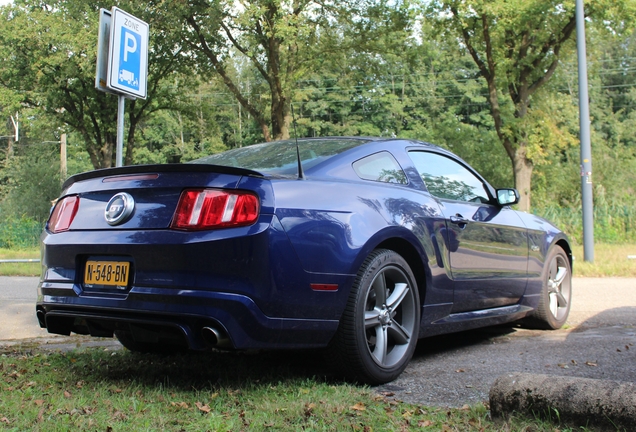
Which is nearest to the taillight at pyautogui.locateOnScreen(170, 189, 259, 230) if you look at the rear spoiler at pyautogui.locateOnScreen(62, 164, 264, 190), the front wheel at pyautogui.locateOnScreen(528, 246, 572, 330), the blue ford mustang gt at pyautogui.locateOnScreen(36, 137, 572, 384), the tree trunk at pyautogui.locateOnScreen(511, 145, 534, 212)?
the blue ford mustang gt at pyautogui.locateOnScreen(36, 137, 572, 384)

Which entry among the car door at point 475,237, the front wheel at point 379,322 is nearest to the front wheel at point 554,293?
the car door at point 475,237

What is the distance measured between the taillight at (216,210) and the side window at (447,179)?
163 centimetres

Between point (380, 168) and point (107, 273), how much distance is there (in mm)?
1702

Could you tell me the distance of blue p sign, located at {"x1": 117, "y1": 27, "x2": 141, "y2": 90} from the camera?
591 centimetres

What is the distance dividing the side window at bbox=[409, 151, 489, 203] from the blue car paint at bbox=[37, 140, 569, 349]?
687 mm

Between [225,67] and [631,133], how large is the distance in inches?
1505

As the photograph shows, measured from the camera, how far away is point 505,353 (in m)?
4.62

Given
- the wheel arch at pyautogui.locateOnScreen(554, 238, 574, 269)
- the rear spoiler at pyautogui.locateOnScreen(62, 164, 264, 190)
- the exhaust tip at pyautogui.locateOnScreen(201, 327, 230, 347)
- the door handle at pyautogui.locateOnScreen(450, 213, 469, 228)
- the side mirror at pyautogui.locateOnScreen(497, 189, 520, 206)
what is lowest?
the exhaust tip at pyautogui.locateOnScreen(201, 327, 230, 347)

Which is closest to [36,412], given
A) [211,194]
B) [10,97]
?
[211,194]

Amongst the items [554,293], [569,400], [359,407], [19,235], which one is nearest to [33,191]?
[19,235]

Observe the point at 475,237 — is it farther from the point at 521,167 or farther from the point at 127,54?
the point at 521,167

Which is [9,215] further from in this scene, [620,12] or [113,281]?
[113,281]

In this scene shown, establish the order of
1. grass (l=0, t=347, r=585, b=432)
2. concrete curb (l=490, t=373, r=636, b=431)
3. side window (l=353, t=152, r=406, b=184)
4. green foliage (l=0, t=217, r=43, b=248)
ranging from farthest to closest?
green foliage (l=0, t=217, r=43, b=248), side window (l=353, t=152, r=406, b=184), grass (l=0, t=347, r=585, b=432), concrete curb (l=490, t=373, r=636, b=431)

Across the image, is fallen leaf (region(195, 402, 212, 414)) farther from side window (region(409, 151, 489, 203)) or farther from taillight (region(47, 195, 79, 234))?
side window (region(409, 151, 489, 203))
